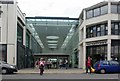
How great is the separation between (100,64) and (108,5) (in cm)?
1256

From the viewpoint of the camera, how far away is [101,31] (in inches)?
1784

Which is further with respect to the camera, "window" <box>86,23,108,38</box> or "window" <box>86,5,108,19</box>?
"window" <box>86,23,108,38</box>

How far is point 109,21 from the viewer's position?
141 ft

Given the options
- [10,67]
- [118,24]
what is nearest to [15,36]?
[10,67]

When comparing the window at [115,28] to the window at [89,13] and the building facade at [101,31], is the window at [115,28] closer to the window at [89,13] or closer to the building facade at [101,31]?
the building facade at [101,31]

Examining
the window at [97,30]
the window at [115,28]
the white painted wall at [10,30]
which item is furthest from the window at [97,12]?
the white painted wall at [10,30]

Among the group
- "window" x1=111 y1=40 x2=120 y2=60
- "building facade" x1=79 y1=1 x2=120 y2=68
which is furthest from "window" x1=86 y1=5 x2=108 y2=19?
"window" x1=111 y1=40 x2=120 y2=60

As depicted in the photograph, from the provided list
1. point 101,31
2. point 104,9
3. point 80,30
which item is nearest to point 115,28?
point 101,31

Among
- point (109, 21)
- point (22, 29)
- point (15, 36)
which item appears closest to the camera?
point (15, 36)

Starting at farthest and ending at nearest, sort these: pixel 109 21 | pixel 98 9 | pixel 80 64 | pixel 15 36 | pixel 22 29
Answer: pixel 80 64
pixel 22 29
pixel 98 9
pixel 109 21
pixel 15 36

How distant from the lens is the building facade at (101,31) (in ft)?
142

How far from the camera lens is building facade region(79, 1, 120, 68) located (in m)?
43.2

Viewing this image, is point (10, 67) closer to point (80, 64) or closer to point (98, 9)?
point (98, 9)

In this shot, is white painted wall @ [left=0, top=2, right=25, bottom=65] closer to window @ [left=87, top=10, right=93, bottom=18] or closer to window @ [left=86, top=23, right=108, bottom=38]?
window @ [left=87, top=10, right=93, bottom=18]
